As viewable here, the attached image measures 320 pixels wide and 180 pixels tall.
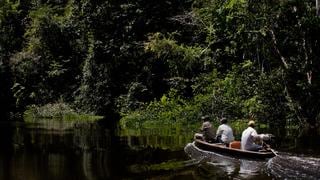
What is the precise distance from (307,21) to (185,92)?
11.6 metres

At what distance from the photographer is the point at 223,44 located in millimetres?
35531

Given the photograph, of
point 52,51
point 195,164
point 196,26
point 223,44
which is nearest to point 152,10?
point 196,26

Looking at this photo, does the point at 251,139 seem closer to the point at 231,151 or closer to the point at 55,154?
the point at 231,151

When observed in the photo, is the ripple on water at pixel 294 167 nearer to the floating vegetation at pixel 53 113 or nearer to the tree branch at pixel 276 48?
the tree branch at pixel 276 48

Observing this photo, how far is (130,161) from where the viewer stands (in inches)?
703

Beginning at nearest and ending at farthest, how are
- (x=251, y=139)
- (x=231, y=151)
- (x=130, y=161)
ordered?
(x=251, y=139)
(x=231, y=151)
(x=130, y=161)

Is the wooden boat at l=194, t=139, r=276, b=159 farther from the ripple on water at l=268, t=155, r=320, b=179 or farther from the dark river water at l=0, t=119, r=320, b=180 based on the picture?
the ripple on water at l=268, t=155, r=320, b=179

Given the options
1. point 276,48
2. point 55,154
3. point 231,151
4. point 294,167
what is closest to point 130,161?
point 231,151

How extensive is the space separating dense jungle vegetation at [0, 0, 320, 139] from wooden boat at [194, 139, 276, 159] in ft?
26.9

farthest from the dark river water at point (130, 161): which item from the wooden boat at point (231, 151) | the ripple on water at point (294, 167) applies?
the wooden boat at point (231, 151)

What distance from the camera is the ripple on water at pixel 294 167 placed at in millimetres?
12903

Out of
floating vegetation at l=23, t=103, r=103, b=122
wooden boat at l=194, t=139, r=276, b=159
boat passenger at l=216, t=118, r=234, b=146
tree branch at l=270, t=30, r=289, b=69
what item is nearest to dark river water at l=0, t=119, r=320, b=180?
wooden boat at l=194, t=139, r=276, b=159

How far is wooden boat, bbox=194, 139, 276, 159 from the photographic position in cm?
1542

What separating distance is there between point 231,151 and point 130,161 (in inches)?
134
